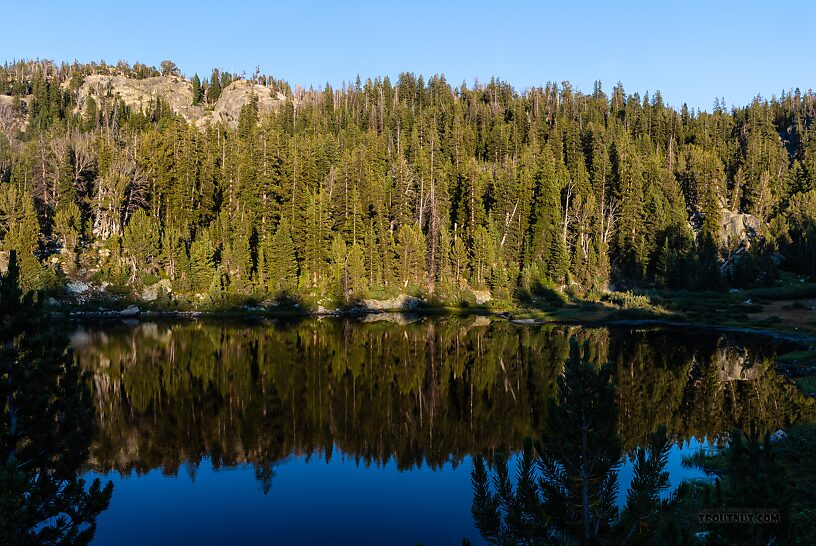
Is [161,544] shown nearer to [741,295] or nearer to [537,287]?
[537,287]

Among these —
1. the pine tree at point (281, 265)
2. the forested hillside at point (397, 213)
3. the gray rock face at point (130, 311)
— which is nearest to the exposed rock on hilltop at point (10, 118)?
the forested hillside at point (397, 213)

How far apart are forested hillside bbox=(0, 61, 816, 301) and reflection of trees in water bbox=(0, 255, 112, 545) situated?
71.1 m

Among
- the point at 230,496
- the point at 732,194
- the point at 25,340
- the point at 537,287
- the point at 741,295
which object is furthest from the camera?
the point at 732,194

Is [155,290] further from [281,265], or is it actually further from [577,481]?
[577,481]

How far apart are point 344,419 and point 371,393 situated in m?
6.30

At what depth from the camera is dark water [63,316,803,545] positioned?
70.1 ft

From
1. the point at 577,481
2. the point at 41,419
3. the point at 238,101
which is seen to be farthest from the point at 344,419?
the point at 238,101

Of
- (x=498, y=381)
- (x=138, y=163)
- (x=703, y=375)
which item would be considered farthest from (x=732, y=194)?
(x=138, y=163)

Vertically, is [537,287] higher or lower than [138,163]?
lower

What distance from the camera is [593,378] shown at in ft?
36.4

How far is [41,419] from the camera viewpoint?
1458cm

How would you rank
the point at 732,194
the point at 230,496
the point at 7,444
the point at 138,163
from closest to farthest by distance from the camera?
1. the point at 7,444
2. the point at 230,496
3. the point at 138,163
4. the point at 732,194

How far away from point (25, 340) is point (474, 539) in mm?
14717

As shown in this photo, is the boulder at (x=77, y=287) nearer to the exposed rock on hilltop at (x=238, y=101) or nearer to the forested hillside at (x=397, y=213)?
the forested hillside at (x=397, y=213)
